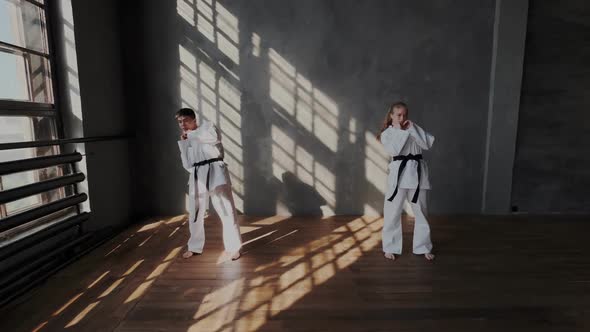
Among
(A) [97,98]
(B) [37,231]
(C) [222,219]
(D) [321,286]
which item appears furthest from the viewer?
(A) [97,98]

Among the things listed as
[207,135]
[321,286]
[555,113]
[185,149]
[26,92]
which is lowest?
[321,286]

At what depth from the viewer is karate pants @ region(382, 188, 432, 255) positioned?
8.57 ft

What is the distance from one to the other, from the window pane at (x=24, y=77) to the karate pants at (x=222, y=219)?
5.07 feet

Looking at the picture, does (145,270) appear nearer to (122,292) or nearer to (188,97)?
(122,292)

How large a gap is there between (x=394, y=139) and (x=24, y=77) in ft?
9.53

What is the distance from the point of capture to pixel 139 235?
127 inches

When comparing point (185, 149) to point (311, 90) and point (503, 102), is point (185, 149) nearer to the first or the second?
point (311, 90)

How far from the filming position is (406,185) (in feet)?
8.33

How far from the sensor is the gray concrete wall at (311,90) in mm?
3607

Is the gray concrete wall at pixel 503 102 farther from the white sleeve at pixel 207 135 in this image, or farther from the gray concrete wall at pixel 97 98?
the gray concrete wall at pixel 97 98

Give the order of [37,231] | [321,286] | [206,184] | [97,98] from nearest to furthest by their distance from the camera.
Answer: [321,286] → [37,231] → [206,184] → [97,98]

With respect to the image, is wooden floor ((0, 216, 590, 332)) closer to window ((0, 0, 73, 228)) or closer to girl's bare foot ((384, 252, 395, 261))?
girl's bare foot ((384, 252, 395, 261))

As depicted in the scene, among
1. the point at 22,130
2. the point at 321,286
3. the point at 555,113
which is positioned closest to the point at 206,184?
the point at 321,286

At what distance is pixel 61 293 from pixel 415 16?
4.07 m
